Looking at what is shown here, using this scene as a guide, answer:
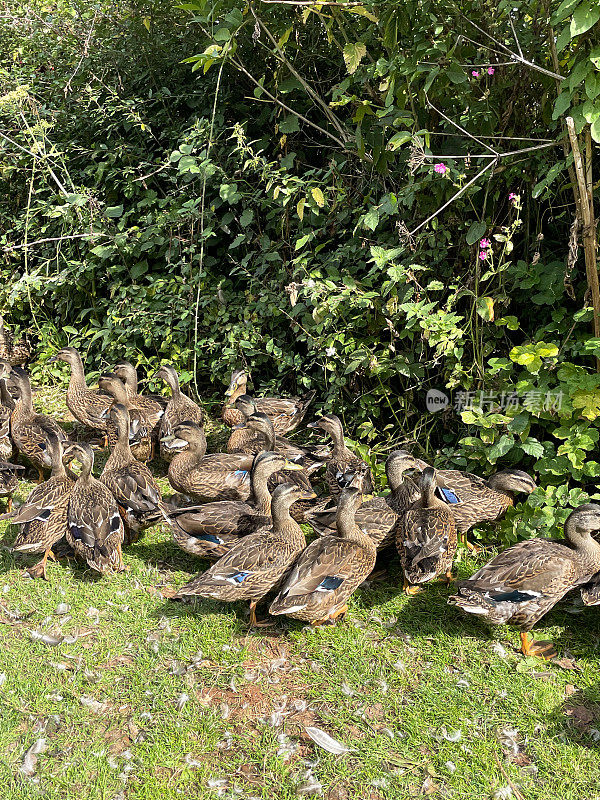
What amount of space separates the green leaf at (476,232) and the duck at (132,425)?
3959mm

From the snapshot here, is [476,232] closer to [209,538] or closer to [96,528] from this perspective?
[209,538]

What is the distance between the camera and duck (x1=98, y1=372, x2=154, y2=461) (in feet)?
25.7

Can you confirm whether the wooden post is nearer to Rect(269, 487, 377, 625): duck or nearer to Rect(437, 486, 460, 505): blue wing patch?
Rect(437, 486, 460, 505): blue wing patch

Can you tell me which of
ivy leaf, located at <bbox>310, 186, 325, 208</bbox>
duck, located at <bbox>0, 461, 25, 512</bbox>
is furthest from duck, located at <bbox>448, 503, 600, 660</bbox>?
duck, located at <bbox>0, 461, 25, 512</bbox>

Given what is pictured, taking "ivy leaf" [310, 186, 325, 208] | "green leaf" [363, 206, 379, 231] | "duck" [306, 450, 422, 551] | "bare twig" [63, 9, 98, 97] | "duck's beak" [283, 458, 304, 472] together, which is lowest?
"duck" [306, 450, 422, 551]

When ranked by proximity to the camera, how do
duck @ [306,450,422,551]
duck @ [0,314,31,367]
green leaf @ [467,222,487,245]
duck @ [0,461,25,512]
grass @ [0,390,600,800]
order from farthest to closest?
1. duck @ [0,314,31,367]
2. duck @ [0,461,25,512]
3. green leaf @ [467,222,487,245]
4. duck @ [306,450,422,551]
5. grass @ [0,390,600,800]

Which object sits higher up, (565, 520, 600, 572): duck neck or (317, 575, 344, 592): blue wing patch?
(565, 520, 600, 572): duck neck

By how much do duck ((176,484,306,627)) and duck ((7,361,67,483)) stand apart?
105 inches

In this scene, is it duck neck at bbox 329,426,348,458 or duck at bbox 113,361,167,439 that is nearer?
duck neck at bbox 329,426,348,458

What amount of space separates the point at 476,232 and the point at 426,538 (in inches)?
111

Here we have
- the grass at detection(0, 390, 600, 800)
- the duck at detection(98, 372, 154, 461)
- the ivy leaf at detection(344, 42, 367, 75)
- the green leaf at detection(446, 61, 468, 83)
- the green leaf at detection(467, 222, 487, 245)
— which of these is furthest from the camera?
the duck at detection(98, 372, 154, 461)

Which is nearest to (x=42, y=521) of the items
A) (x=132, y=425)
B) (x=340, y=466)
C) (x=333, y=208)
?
(x=132, y=425)

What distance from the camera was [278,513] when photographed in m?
5.89

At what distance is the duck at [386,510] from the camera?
6.13 meters
